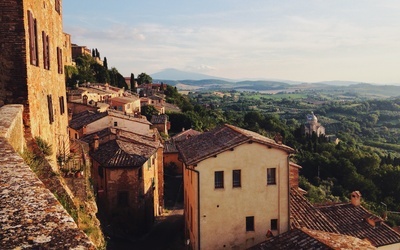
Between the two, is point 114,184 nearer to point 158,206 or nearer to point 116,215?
point 116,215

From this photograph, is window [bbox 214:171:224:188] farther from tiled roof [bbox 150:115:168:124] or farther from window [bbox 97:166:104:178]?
tiled roof [bbox 150:115:168:124]

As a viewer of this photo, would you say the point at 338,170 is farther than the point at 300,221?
Yes

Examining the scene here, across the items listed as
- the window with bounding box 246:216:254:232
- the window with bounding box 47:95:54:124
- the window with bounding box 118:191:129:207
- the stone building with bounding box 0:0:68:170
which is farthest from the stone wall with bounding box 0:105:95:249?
the window with bounding box 118:191:129:207

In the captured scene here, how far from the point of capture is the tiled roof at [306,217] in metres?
19.9

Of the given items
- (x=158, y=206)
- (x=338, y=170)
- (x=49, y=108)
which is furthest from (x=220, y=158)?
(x=338, y=170)

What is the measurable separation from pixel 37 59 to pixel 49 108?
245cm

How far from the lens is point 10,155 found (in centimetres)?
566

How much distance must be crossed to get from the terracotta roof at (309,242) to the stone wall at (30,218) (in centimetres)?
1333

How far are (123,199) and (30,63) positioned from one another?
15.9m

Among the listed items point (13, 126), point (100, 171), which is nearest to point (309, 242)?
point (13, 126)

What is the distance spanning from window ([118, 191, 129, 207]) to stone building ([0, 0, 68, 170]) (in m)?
10.9

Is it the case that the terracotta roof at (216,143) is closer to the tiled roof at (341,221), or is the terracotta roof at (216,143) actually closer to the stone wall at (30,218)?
the tiled roof at (341,221)

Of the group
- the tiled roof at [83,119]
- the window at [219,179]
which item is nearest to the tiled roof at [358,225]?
the window at [219,179]

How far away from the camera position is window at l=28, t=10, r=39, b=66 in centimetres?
1022
